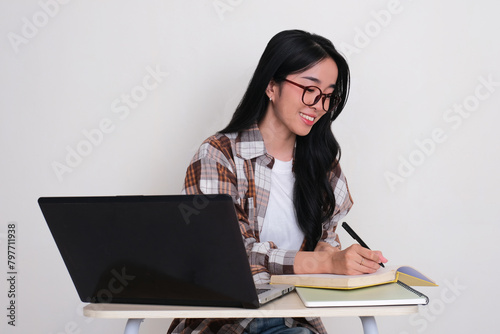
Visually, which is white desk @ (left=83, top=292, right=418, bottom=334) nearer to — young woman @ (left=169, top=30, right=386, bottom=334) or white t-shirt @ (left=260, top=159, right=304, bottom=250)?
young woman @ (left=169, top=30, right=386, bottom=334)

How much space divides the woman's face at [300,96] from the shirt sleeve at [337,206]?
24cm

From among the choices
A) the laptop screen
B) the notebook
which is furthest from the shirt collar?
the laptop screen

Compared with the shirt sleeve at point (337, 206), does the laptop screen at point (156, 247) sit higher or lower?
higher

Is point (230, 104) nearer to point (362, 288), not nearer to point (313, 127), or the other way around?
point (313, 127)

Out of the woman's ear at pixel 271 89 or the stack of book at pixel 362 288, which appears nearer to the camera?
the stack of book at pixel 362 288

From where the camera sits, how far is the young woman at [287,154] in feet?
5.95

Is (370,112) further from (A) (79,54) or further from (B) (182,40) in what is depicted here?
(A) (79,54)

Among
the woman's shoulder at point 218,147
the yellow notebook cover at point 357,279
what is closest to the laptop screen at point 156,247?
the yellow notebook cover at point 357,279

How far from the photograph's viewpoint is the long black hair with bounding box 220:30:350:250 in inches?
76.2

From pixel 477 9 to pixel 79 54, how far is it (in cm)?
180

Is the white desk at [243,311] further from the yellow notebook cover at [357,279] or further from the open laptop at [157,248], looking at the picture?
the yellow notebook cover at [357,279]

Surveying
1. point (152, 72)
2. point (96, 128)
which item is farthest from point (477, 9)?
point (96, 128)

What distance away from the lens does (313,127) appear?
2.10 meters

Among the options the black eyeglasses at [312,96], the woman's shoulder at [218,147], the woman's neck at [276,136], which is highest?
the black eyeglasses at [312,96]
